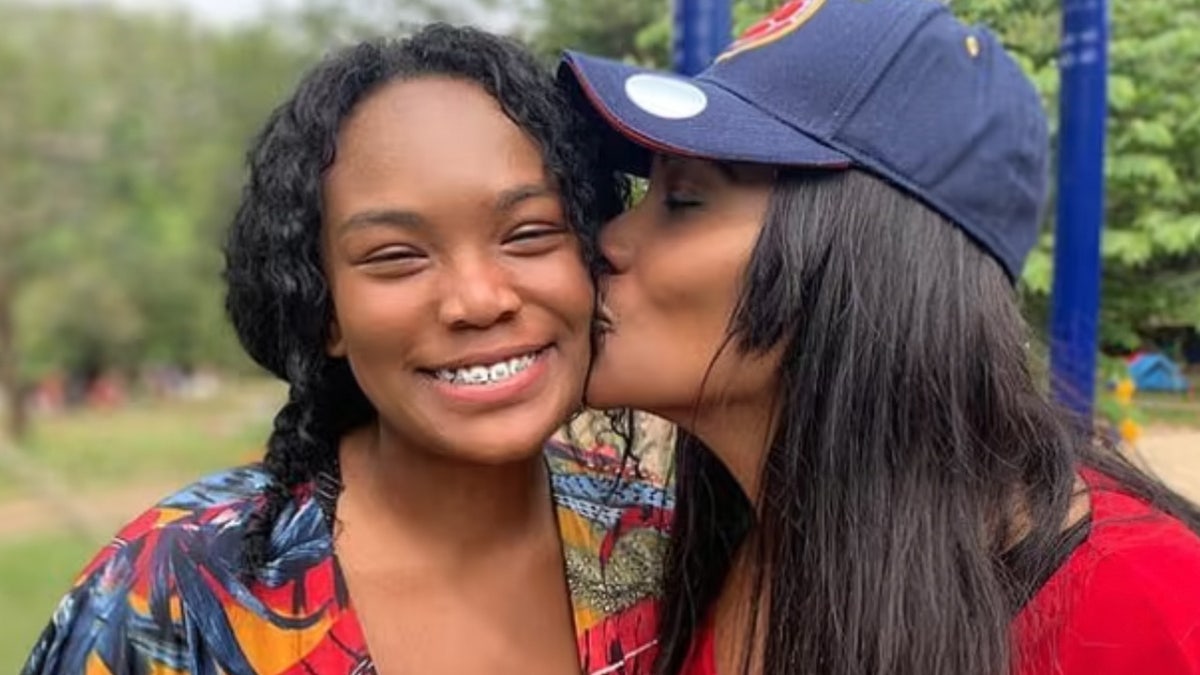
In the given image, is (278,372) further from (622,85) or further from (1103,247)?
(1103,247)

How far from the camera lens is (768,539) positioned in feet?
4.42

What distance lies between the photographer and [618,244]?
1.33 m

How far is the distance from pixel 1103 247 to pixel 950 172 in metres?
0.78

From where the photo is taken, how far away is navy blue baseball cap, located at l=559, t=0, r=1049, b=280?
121 cm

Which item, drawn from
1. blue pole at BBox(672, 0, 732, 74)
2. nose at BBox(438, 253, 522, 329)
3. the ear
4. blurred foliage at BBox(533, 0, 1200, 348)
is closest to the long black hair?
nose at BBox(438, 253, 522, 329)

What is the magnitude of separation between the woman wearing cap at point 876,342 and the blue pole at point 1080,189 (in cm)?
47

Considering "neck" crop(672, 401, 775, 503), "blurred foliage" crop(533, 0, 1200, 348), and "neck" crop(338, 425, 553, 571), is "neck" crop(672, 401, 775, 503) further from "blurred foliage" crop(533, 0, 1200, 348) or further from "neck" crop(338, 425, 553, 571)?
"blurred foliage" crop(533, 0, 1200, 348)

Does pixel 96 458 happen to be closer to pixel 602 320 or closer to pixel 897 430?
pixel 602 320

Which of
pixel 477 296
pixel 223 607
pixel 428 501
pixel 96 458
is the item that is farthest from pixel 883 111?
pixel 96 458

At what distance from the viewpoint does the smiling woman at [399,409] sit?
1.30 m

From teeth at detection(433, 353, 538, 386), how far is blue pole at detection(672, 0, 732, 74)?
90 cm

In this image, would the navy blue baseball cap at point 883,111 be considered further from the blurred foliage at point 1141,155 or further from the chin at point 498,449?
the blurred foliage at point 1141,155

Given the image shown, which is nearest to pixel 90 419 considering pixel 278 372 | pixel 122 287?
pixel 122 287

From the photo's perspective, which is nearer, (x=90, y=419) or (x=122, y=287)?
(x=122, y=287)
